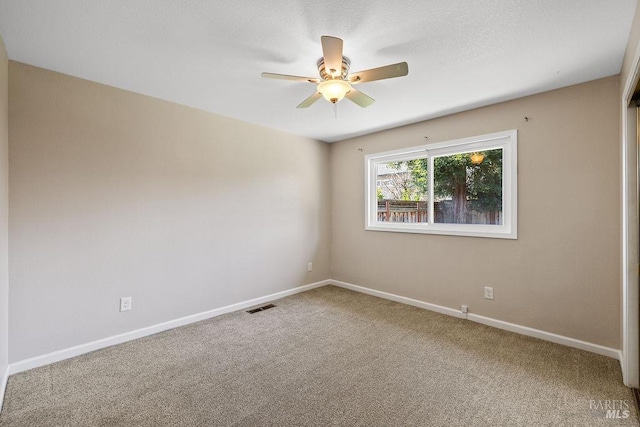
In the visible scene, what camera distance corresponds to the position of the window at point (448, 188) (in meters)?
3.02

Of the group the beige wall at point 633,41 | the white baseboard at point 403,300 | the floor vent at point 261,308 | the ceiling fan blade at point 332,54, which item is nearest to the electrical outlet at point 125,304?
the floor vent at point 261,308

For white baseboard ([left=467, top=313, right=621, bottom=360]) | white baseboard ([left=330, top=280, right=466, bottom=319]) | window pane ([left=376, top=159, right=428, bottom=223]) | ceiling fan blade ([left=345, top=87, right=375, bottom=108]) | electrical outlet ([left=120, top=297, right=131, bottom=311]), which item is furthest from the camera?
window pane ([left=376, top=159, right=428, bottom=223])

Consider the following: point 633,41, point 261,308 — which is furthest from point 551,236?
point 261,308

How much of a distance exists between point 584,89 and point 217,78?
3057mm

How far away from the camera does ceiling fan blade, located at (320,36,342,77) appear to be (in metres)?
1.61

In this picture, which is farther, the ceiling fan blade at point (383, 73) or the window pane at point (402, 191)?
the window pane at point (402, 191)

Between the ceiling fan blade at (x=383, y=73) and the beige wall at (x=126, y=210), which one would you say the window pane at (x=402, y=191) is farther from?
the ceiling fan blade at (x=383, y=73)

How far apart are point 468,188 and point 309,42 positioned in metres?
2.40

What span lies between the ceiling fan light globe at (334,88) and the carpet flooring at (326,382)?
6.54 ft

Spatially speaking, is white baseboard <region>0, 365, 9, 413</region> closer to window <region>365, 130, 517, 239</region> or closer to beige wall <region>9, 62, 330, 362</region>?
beige wall <region>9, 62, 330, 362</region>

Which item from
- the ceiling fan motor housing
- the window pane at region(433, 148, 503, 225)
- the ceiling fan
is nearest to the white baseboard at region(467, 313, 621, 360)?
the window pane at region(433, 148, 503, 225)

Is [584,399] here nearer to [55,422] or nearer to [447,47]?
[447,47]

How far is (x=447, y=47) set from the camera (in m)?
1.97

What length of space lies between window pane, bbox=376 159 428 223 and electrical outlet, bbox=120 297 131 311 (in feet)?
10.2
